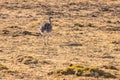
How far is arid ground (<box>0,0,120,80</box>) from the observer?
1761 cm

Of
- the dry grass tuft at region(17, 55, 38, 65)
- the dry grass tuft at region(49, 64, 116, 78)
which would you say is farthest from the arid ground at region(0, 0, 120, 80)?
the dry grass tuft at region(49, 64, 116, 78)

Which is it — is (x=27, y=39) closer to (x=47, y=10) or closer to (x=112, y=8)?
(x=47, y=10)

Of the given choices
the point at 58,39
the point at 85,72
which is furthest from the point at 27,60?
the point at 58,39

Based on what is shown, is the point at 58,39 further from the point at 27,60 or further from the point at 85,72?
the point at 85,72

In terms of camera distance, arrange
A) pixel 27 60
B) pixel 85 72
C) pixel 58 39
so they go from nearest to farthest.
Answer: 1. pixel 85 72
2. pixel 27 60
3. pixel 58 39

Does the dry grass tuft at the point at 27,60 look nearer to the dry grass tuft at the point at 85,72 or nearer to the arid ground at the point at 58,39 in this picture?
the arid ground at the point at 58,39

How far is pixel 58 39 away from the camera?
2478cm

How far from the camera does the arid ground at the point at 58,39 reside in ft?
57.8

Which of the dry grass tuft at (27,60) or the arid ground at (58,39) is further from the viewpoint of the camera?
the dry grass tuft at (27,60)

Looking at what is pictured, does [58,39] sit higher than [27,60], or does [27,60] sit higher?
[27,60]

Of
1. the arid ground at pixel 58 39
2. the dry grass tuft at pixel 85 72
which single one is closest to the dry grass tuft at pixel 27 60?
the arid ground at pixel 58 39

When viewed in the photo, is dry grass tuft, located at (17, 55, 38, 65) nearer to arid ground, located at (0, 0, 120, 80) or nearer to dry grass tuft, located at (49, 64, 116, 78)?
arid ground, located at (0, 0, 120, 80)

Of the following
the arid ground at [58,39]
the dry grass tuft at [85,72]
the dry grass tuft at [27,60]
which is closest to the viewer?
the dry grass tuft at [85,72]

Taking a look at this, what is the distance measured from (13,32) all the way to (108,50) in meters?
6.26
